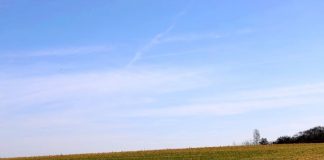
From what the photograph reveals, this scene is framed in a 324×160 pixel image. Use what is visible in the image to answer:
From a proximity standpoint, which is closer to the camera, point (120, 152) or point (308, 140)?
point (120, 152)

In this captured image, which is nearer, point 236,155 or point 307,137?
point 236,155

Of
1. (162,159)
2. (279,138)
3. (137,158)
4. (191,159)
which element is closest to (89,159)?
(137,158)

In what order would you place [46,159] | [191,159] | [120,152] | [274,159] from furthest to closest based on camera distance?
[120,152] < [46,159] < [191,159] < [274,159]

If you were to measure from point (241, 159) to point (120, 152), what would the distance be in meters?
25.2

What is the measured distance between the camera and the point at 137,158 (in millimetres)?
57000

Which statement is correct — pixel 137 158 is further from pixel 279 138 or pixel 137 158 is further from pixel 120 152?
pixel 279 138

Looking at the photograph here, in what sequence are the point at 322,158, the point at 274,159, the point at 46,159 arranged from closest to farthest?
1. the point at 322,158
2. the point at 274,159
3. the point at 46,159

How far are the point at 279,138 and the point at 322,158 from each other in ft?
198

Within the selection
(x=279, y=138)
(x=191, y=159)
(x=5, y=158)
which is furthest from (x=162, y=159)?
(x=279, y=138)

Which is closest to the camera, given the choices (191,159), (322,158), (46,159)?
(322,158)

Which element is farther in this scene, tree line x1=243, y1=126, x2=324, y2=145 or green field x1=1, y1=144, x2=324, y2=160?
tree line x1=243, y1=126, x2=324, y2=145

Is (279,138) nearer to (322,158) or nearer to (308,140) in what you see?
(308,140)

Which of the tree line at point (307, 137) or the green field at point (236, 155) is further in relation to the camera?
the tree line at point (307, 137)

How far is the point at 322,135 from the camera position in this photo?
329ft
